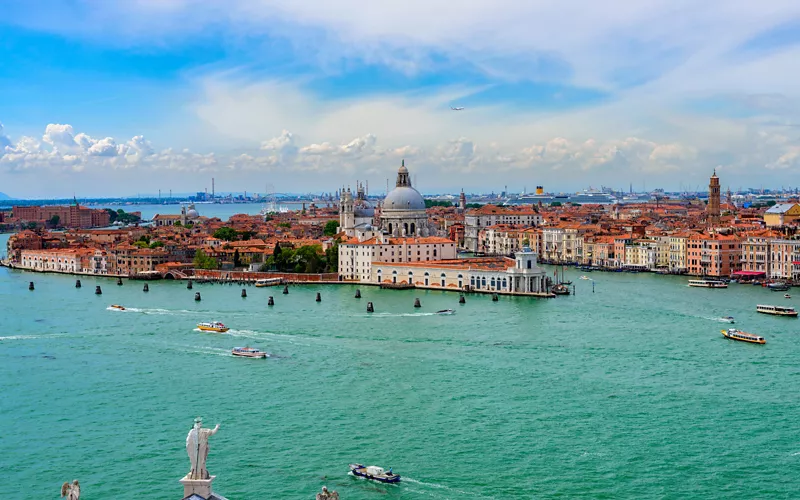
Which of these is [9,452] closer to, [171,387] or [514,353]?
[171,387]

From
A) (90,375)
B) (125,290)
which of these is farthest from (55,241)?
(90,375)

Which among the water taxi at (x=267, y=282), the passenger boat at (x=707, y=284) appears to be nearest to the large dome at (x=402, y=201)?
the water taxi at (x=267, y=282)

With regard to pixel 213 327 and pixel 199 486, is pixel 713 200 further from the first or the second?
pixel 199 486

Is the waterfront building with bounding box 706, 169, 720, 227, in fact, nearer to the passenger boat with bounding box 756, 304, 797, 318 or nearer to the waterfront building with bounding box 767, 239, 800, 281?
the waterfront building with bounding box 767, 239, 800, 281

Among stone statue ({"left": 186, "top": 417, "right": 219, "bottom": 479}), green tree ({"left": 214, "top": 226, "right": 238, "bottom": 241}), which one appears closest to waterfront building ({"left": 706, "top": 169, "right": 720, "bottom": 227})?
green tree ({"left": 214, "top": 226, "right": 238, "bottom": 241})

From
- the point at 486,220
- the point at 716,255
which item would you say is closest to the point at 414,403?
the point at 716,255
